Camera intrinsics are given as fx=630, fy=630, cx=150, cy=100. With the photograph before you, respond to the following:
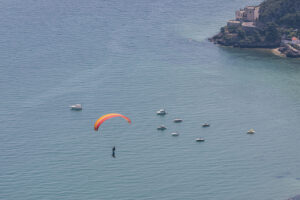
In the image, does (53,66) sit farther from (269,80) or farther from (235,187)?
(235,187)

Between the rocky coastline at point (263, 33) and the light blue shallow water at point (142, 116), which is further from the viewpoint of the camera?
the rocky coastline at point (263, 33)

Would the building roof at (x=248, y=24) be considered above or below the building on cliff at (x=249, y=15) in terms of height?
below

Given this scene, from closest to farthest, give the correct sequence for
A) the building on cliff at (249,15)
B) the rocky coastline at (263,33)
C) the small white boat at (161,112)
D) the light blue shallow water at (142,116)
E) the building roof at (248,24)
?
the light blue shallow water at (142,116) < the small white boat at (161,112) < the rocky coastline at (263,33) < the building roof at (248,24) < the building on cliff at (249,15)

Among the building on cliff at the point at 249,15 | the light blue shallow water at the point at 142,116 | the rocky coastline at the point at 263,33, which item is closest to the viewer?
the light blue shallow water at the point at 142,116

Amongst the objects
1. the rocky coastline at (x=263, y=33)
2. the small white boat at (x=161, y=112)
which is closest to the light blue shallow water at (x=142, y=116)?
the small white boat at (x=161, y=112)

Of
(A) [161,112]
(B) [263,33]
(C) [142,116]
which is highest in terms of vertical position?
(B) [263,33]

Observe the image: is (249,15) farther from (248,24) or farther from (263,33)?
(263,33)

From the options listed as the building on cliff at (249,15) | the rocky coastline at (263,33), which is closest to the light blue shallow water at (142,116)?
the rocky coastline at (263,33)

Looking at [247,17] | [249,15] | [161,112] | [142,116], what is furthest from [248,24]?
[142,116]

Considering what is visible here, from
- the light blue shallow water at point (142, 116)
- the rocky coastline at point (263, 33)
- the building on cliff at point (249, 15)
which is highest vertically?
the building on cliff at point (249, 15)

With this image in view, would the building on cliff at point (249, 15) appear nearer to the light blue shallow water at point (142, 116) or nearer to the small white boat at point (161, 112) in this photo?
the light blue shallow water at point (142, 116)
